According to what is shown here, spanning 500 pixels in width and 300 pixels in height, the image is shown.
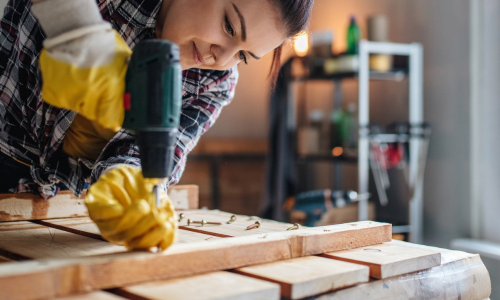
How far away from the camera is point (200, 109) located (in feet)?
4.07

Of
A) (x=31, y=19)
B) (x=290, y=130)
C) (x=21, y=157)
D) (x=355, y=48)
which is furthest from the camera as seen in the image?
(x=290, y=130)

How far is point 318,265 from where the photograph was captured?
73cm

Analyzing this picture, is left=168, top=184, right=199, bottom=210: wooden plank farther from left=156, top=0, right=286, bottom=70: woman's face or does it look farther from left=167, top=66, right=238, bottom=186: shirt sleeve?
left=156, top=0, right=286, bottom=70: woman's face

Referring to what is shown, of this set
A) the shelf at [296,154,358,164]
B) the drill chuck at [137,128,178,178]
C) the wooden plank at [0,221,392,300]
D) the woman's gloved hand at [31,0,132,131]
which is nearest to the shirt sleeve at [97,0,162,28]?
the woman's gloved hand at [31,0,132,131]

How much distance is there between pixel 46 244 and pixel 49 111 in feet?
1.20

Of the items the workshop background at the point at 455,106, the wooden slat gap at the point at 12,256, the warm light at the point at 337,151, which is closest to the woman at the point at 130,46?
the wooden slat gap at the point at 12,256

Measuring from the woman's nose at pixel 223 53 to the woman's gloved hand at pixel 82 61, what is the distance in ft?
1.26

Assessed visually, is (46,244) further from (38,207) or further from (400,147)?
(400,147)

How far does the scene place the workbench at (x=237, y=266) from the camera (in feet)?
1.88

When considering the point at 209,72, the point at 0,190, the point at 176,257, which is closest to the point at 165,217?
the point at 176,257

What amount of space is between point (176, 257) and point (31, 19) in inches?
26.2

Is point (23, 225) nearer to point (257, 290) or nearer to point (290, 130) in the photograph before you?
point (257, 290)

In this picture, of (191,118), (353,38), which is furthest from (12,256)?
(353,38)

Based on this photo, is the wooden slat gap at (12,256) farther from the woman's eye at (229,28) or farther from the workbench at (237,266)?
the woman's eye at (229,28)
